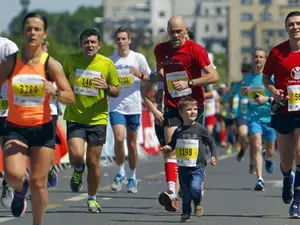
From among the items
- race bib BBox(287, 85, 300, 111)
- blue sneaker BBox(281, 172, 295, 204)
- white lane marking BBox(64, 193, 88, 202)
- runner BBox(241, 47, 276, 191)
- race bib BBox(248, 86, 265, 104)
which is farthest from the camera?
race bib BBox(248, 86, 265, 104)

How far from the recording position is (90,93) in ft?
46.1

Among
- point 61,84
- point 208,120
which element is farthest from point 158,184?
point 208,120

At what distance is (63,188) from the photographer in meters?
18.0

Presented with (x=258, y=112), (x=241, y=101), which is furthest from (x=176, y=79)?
(x=241, y=101)

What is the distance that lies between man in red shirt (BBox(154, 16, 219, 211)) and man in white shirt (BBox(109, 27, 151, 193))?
3.18m

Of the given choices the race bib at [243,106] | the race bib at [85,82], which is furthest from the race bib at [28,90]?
the race bib at [243,106]

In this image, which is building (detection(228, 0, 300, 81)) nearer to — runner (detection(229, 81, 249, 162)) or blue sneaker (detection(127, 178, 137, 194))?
runner (detection(229, 81, 249, 162))

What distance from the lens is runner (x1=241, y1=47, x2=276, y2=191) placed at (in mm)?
18984

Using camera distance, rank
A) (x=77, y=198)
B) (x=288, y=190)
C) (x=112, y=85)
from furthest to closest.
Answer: (x=77, y=198) < (x=112, y=85) < (x=288, y=190)

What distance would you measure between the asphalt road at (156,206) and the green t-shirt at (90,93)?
103cm

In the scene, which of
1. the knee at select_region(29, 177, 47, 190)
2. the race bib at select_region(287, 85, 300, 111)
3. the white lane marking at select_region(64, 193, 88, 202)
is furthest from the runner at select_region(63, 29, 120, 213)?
the knee at select_region(29, 177, 47, 190)

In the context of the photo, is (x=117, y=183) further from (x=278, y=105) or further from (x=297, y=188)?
(x=278, y=105)

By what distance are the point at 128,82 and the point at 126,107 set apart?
36cm

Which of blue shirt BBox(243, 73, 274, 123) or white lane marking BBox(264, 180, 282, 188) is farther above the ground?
blue shirt BBox(243, 73, 274, 123)
